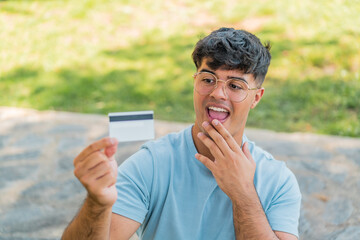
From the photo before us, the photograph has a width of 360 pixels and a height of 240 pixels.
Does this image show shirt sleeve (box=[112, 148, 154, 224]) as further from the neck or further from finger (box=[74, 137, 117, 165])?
finger (box=[74, 137, 117, 165])

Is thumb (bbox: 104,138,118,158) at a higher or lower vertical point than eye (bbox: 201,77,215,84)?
lower

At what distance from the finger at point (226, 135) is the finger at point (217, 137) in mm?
15

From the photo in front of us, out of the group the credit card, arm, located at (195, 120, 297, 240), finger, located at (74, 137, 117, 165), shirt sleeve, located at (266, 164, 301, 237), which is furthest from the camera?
shirt sleeve, located at (266, 164, 301, 237)

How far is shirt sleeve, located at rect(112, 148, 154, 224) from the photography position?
5.74 ft

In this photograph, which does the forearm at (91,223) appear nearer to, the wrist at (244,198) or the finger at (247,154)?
the wrist at (244,198)

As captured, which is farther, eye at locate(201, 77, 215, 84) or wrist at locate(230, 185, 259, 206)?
eye at locate(201, 77, 215, 84)

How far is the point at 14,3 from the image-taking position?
8633 mm

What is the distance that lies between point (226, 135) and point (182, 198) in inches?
14.2

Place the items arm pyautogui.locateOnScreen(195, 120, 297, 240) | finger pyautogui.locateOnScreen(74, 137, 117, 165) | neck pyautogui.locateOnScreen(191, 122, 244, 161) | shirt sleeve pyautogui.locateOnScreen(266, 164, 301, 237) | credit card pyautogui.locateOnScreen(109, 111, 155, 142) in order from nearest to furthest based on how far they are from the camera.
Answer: finger pyautogui.locateOnScreen(74, 137, 117, 165), credit card pyautogui.locateOnScreen(109, 111, 155, 142), arm pyautogui.locateOnScreen(195, 120, 297, 240), shirt sleeve pyautogui.locateOnScreen(266, 164, 301, 237), neck pyautogui.locateOnScreen(191, 122, 244, 161)

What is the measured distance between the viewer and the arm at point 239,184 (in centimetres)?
170

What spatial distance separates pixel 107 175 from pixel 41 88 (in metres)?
4.86

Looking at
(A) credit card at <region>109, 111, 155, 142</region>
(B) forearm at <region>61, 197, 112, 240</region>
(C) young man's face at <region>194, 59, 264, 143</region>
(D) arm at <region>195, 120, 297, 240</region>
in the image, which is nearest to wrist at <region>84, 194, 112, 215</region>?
(B) forearm at <region>61, 197, 112, 240</region>

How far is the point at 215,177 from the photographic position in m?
1.72

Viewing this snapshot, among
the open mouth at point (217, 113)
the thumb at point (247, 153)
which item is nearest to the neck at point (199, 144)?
the open mouth at point (217, 113)
